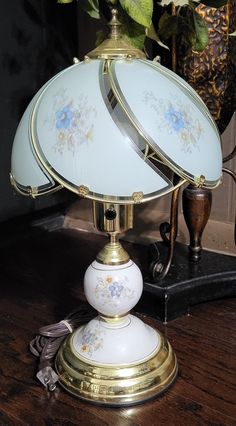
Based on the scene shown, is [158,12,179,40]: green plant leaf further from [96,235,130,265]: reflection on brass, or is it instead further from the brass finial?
[96,235,130,265]: reflection on brass

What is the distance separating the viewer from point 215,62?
33.9 inches

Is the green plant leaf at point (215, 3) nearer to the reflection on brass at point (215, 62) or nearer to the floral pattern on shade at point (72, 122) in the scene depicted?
the reflection on brass at point (215, 62)

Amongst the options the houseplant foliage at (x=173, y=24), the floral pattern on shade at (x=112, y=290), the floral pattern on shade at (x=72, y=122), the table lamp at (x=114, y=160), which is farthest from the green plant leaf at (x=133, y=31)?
the floral pattern on shade at (x=112, y=290)

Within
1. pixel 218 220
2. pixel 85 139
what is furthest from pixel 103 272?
pixel 218 220

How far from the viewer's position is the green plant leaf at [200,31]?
0.79 metres

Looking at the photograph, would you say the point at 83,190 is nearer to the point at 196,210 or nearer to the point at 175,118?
the point at 175,118

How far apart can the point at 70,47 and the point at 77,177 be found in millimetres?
820

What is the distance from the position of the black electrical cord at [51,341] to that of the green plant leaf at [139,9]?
43 cm

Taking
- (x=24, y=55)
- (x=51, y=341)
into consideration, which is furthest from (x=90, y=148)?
(x=24, y=55)

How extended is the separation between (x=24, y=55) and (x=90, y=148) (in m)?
0.70

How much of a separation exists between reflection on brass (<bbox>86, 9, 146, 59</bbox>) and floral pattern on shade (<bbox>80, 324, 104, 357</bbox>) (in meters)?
0.34

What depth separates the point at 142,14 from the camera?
A: 0.70 metres

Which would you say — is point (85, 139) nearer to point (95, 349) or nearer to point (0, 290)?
point (95, 349)

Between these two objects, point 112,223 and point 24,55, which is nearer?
point 112,223
